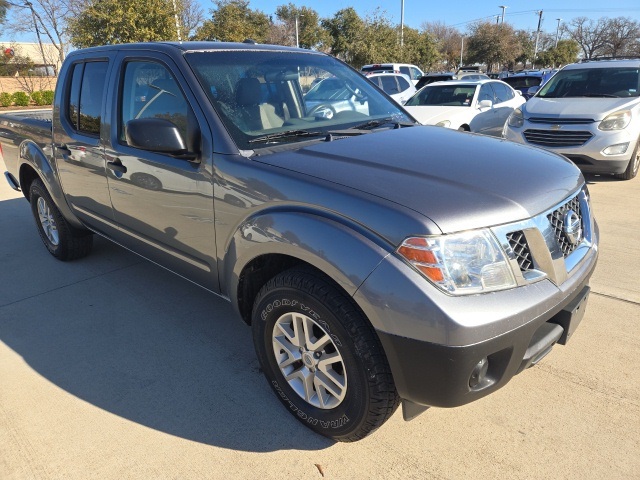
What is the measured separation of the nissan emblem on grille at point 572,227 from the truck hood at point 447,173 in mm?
107

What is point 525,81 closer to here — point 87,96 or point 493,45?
point 87,96

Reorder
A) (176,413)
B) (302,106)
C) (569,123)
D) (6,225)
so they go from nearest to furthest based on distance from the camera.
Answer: (176,413) < (302,106) < (6,225) < (569,123)

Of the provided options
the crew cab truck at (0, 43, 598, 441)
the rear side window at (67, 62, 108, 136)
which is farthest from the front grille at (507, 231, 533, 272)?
the rear side window at (67, 62, 108, 136)

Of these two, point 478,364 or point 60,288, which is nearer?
point 478,364

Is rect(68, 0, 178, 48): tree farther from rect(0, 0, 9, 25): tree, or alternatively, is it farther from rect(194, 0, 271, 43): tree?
rect(0, 0, 9, 25): tree

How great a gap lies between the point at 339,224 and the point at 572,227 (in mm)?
1149

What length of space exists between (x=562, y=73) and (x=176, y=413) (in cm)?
846

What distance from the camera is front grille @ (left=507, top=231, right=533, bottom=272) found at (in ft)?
6.40

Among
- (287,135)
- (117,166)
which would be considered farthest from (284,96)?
(117,166)

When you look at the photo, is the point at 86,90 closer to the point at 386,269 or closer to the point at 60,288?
the point at 60,288

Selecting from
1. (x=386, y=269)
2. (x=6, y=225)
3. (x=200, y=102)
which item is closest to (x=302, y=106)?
(x=200, y=102)

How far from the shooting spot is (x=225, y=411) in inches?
103

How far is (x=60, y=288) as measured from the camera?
4.17 m

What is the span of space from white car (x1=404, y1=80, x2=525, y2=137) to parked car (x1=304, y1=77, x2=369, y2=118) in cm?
552
